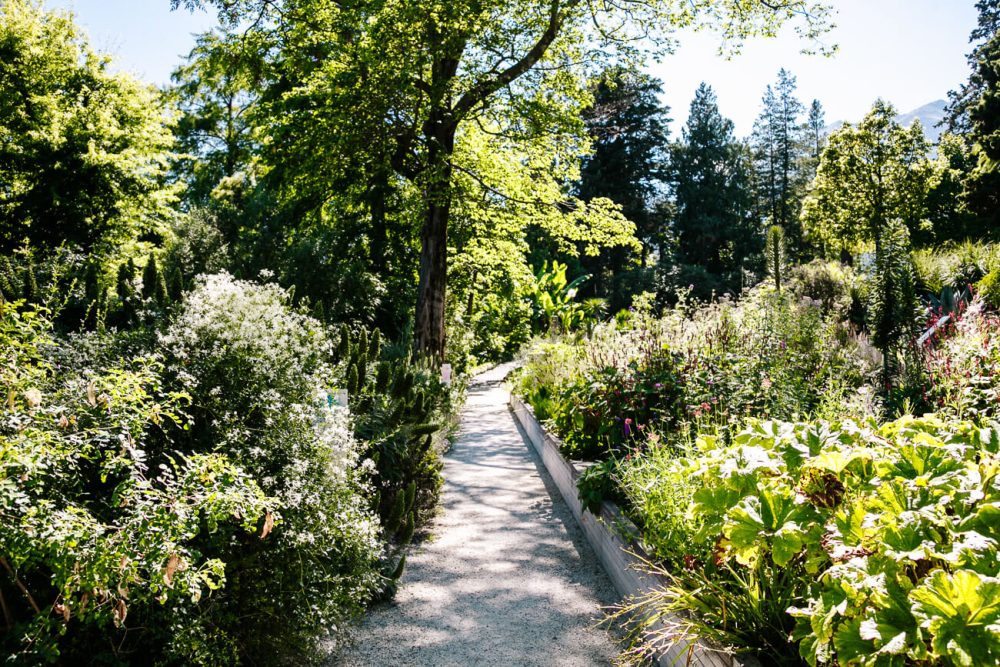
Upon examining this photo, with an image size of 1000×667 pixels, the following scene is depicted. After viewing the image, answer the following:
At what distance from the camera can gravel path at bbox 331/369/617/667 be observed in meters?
3.61

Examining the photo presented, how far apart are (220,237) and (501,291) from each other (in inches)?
342

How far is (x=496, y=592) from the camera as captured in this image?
448cm

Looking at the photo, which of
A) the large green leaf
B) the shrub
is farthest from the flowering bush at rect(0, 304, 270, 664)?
the shrub

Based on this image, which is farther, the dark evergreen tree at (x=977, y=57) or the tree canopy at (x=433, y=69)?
the dark evergreen tree at (x=977, y=57)

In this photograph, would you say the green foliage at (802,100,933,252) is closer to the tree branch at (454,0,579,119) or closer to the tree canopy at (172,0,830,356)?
the tree canopy at (172,0,830,356)

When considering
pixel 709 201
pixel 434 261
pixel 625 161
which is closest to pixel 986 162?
pixel 709 201

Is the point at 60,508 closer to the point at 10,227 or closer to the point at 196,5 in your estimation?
the point at 196,5

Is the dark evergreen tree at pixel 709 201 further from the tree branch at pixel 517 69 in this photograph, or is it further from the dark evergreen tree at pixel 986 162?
the tree branch at pixel 517 69

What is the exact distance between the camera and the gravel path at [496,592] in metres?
3.61

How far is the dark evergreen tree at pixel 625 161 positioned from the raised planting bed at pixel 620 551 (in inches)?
1167

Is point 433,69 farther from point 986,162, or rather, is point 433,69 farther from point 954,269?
point 986,162

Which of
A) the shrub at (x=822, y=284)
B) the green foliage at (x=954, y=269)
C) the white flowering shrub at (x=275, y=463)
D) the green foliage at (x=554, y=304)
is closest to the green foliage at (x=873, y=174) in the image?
the shrub at (x=822, y=284)

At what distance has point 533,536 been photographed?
223 inches

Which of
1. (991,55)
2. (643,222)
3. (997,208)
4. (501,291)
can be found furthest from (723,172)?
(501,291)
